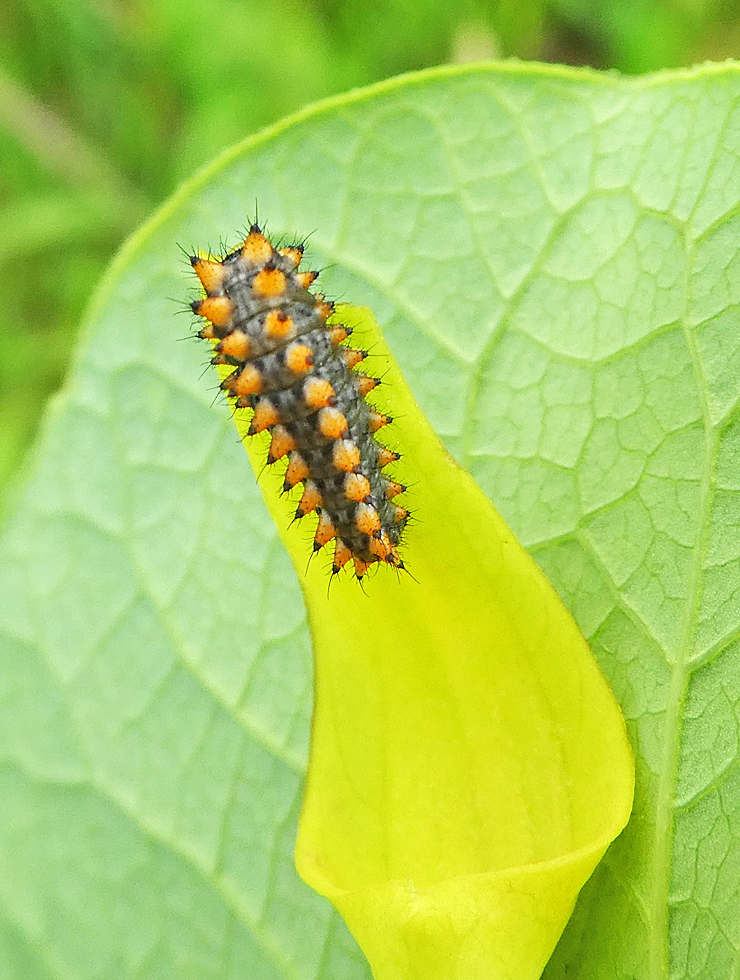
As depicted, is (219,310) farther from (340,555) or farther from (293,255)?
(340,555)

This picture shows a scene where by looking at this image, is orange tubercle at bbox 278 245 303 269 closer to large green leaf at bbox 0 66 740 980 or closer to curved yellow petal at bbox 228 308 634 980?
curved yellow petal at bbox 228 308 634 980

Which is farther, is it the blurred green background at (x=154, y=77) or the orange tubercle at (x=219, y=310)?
the blurred green background at (x=154, y=77)

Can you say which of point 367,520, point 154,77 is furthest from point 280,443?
point 154,77

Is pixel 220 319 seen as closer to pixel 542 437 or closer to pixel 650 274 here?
pixel 542 437

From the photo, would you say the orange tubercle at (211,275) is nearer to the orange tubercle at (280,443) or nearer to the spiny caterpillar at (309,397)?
the spiny caterpillar at (309,397)

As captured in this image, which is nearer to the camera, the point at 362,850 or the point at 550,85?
the point at 362,850

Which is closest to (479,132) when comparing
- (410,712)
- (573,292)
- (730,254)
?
(573,292)

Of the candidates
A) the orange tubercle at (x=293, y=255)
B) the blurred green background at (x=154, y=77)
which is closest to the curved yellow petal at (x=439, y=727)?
the orange tubercle at (x=293, y=255)
